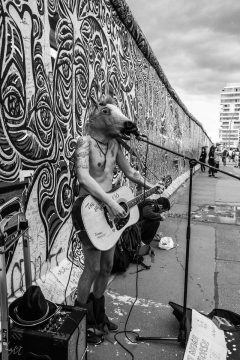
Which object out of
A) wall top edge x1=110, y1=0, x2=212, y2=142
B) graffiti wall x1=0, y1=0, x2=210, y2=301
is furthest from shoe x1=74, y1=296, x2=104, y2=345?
wall top edge x1=110, y1=0, x2=212, y2=142

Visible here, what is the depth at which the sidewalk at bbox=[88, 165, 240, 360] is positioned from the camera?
256 centimetres

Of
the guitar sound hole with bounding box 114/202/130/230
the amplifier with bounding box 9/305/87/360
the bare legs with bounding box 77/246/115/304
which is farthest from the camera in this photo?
the guitar sound hole with bounding box 114/202/130/230

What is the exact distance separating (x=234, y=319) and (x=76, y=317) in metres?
1.65

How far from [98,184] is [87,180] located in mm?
108

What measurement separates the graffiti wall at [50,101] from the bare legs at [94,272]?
1.64ft

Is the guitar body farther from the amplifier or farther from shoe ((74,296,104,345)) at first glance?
the amplifier

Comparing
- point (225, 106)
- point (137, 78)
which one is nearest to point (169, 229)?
point (137, 78)

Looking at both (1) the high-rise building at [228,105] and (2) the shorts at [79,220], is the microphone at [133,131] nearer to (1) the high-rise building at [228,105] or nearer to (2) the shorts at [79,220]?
(2) the shorts at [79,220]

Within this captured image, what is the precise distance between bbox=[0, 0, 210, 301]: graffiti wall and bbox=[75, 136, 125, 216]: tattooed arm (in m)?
0.50

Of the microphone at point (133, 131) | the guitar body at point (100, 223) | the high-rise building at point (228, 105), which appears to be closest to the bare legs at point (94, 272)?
the guitar body at point (100, 223)

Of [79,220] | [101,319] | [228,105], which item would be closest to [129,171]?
[79,220]

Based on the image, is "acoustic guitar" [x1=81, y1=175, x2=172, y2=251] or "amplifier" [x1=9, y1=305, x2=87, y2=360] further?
"acoustic guitar" [x1=81, y1=175, x2=172, y2=251]

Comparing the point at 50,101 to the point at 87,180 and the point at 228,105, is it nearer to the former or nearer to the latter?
the point at 87,180

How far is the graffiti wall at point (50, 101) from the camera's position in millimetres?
2482
